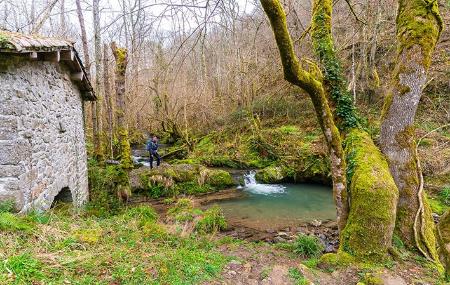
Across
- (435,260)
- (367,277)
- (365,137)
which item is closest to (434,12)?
(365,137)

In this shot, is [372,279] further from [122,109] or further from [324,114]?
[122,109]

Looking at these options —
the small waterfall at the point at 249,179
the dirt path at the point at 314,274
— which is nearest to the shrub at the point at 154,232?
the dirt path at the point at 314,274

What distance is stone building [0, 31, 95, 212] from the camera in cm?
414

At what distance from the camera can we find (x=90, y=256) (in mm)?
3580


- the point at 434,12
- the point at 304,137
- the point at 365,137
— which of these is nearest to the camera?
the point at 434,12

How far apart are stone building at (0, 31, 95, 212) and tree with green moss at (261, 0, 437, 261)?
3.61m

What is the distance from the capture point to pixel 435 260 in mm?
4707

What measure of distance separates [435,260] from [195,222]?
4.59 metres

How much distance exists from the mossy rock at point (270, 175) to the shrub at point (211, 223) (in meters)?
5.47

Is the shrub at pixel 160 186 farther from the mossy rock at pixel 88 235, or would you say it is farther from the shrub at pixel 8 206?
the shrub at pixel 8 206

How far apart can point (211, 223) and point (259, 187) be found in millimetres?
5544

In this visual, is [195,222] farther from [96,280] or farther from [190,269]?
[96,280]

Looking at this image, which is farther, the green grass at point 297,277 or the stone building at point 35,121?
the stone building at point 35,121

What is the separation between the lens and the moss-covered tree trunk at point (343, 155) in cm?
440
